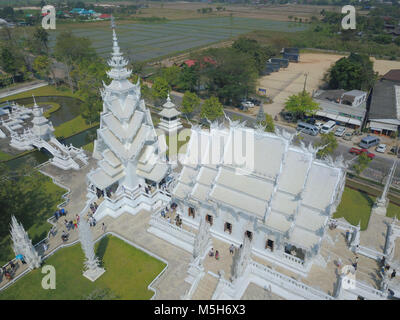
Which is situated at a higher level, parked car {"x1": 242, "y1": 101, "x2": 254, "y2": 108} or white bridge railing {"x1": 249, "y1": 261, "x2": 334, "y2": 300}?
parked car {"x1": 242, "y1": 101, "x2": 254, "y2": 108}

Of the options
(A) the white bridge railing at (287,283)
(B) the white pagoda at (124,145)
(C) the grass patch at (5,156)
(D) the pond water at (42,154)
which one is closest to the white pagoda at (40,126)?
(D) the pond water at (42,154)

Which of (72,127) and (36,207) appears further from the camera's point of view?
(72,127)

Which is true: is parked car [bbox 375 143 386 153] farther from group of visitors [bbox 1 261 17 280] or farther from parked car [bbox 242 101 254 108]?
group of visitors [bbox 1 261 17 280]

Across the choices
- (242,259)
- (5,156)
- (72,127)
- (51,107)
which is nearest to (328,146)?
(242,259)

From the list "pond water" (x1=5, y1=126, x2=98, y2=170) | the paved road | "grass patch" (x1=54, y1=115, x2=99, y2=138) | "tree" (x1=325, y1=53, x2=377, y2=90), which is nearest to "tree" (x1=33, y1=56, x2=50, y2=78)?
"grass patch" (x1=54, y1=115, x2=99, y2=138)

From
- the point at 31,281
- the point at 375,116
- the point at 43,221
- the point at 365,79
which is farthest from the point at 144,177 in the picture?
the point at 365,79

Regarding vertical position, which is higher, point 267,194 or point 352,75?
point 352,75

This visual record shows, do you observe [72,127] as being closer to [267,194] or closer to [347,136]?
[267,194]

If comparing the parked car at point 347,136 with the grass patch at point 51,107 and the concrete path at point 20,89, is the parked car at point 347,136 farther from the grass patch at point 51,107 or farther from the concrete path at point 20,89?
the concrete path at point 20,89
